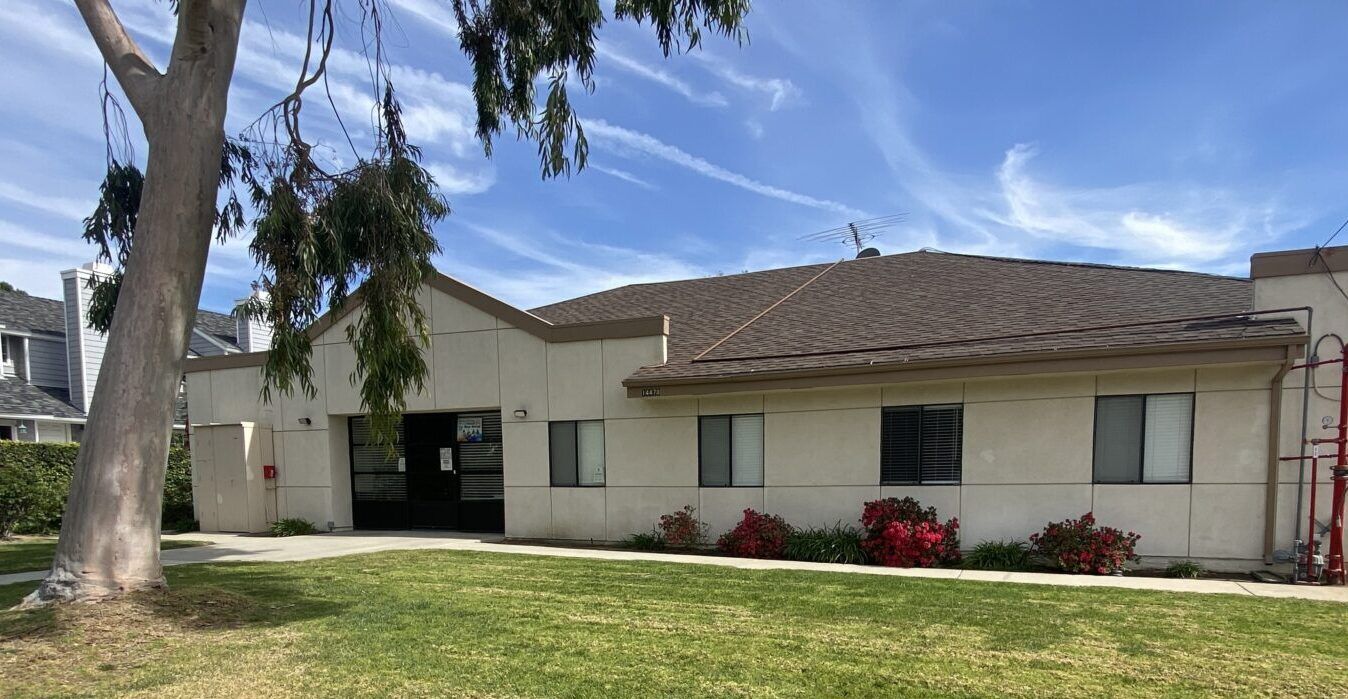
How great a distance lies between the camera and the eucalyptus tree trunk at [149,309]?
6.19 metres

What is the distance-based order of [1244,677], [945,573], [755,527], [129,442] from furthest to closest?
[755,527] → [945,573] → [129,442] → [1244,677]

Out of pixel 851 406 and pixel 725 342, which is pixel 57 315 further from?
pixel 851 406

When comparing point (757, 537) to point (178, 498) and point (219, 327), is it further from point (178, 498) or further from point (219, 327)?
point (219, 327)

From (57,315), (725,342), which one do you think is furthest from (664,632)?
(57,315)

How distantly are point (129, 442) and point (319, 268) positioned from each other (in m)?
2.58

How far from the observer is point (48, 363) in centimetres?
2178

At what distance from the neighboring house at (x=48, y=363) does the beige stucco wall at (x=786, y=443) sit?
8642mm

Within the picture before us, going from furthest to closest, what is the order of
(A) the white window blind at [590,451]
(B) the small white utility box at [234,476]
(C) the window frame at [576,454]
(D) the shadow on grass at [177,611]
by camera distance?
(B) the small white utility box at [234,476]
(A) the white window blind at [590,451]
(C) the window frame at [576,454]
(D) the shadow on grass at [177,611]

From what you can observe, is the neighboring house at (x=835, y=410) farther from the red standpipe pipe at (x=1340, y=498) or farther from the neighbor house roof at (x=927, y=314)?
the red standpipe pipe at (x=1340, y=498)

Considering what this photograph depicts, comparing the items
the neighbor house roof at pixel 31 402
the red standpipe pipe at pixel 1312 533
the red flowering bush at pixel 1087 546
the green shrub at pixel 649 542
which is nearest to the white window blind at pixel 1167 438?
the red flowering bush at pixel 1087 546

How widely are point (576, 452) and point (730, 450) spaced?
2.94 m

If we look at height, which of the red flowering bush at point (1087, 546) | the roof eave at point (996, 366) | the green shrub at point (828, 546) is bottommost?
the green shrub at point (828, 546)

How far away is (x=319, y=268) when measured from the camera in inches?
311

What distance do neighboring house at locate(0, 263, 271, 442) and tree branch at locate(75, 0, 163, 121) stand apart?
16.5 metres
